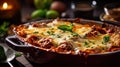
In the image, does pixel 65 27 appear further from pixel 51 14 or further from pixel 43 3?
pixel 43 3

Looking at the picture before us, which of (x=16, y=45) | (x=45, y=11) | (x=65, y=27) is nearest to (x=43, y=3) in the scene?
(x=45, y=11)

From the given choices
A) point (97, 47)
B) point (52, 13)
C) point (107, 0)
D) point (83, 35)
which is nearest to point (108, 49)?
point (97, 47)

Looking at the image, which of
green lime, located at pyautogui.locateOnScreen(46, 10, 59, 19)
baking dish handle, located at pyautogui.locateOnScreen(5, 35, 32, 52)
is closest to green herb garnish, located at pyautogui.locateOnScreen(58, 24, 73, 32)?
baking dish handle, located at pyautogui.locateOnScreen(5, 35, 32, 52)

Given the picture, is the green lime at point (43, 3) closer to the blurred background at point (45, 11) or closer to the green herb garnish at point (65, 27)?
the blurred background at point (45, 11)

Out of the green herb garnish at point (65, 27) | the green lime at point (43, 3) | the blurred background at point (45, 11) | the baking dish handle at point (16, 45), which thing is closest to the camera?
the baking dish handle at point (16, 45)

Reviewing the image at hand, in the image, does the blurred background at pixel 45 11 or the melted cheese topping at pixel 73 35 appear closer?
the melted cheese topping at pixel 73 35

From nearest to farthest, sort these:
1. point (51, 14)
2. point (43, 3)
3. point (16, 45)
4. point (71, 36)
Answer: point (16, 45)
point (71, 36)
point (51, 14)
point (43, 3)

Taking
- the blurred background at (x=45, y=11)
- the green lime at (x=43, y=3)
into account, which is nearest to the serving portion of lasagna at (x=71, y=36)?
the blurred background at (x=45, y=11)

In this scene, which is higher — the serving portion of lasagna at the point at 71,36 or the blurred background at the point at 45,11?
the serving portion of lasagna at the point at 71,36

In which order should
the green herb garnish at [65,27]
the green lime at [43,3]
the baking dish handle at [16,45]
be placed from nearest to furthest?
the baking dish handle at [16,45] → the green herb garnish at [65,27] → the green lime at [43,3]
